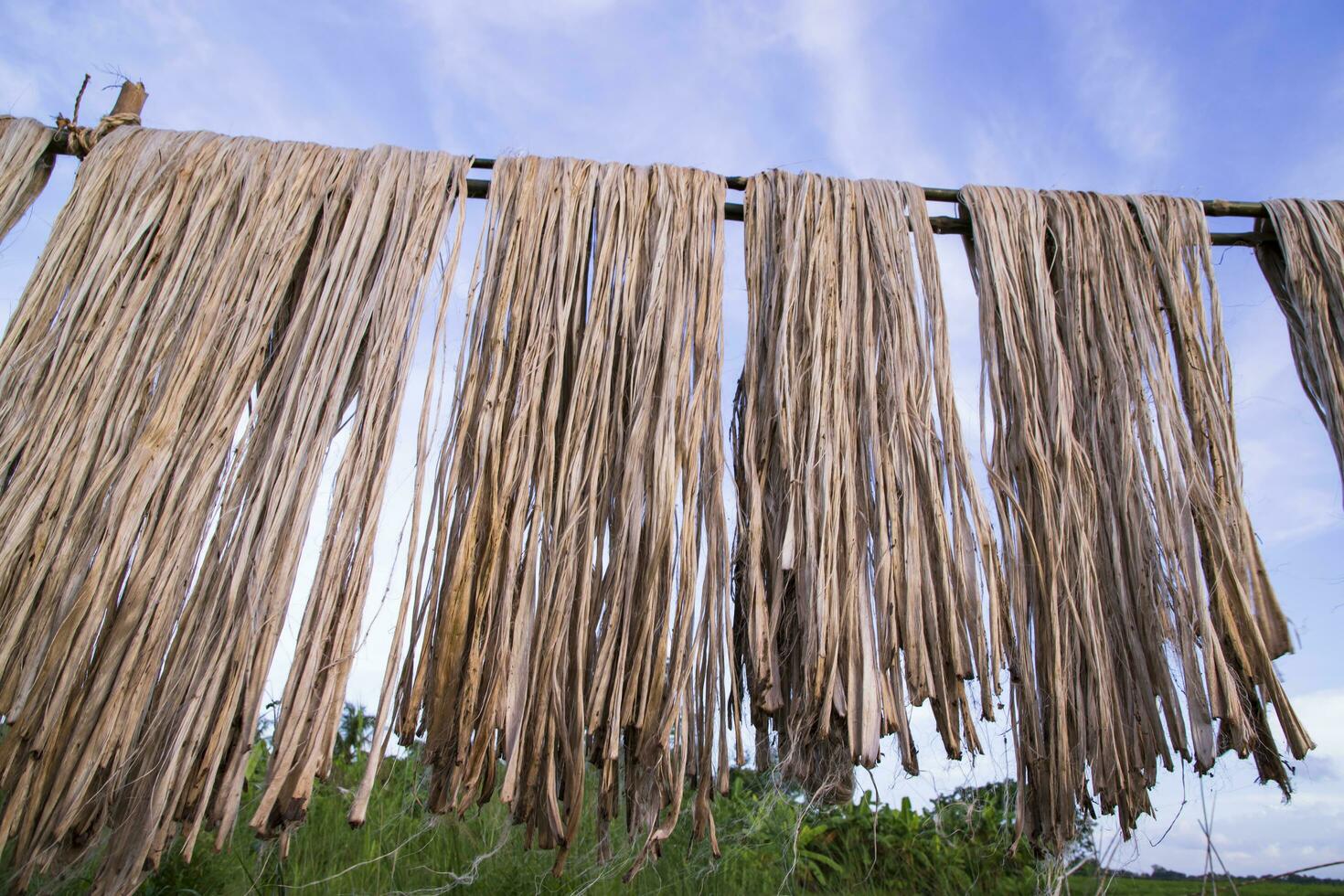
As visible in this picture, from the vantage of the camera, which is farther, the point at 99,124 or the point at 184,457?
the point at 99,124

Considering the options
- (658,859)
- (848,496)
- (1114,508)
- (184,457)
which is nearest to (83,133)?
(184,457)

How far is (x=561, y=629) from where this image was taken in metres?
1.22

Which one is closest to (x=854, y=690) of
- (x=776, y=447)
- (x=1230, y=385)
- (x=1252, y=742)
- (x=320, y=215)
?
(x=776, y=447)

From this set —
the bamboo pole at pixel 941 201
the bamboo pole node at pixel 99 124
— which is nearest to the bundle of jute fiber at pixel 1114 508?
the bamboo pole at pixel 941 201

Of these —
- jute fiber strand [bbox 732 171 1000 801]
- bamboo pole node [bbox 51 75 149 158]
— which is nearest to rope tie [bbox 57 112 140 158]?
bamboo pole node [bbox 51 75 149 158]

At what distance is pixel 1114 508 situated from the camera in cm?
141

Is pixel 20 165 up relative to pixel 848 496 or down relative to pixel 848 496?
up

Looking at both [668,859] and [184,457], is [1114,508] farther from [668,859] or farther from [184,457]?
[184,457]

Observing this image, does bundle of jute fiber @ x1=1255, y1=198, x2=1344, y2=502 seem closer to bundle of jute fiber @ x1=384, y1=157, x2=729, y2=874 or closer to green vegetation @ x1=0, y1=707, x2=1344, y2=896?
green vegetation @ x1=0, y1=707, x2=1344, y2=896

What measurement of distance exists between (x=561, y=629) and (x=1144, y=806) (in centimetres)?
85

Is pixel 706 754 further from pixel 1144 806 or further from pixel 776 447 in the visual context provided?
pixel 1144 806

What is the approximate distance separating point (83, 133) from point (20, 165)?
0.12m

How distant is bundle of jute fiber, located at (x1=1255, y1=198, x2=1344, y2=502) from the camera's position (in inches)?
60.6

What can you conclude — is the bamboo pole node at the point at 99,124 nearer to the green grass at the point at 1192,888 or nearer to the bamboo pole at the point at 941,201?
the bamboo pole at the point at 941,201
